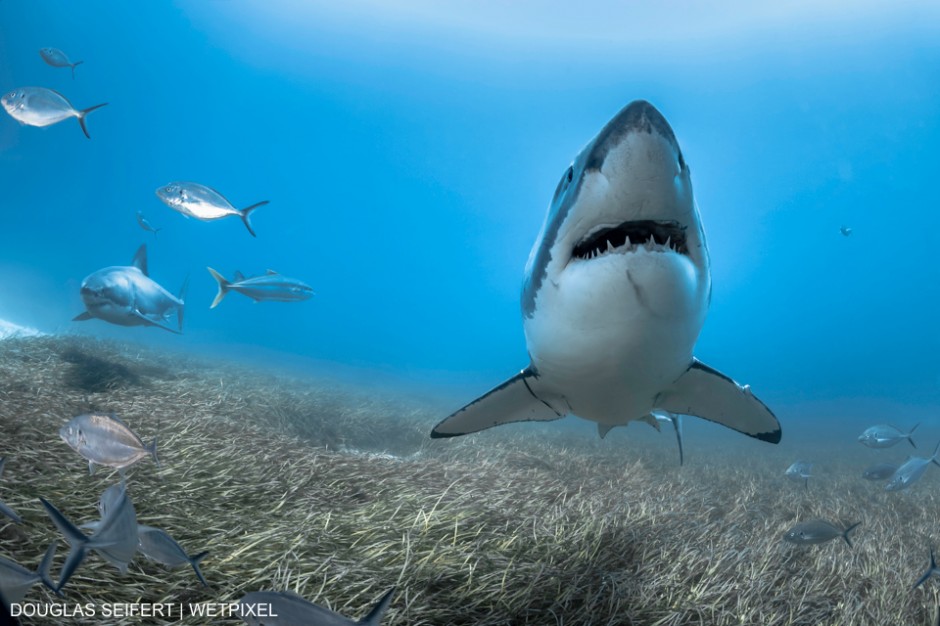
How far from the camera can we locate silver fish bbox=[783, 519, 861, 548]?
3607 millimetres

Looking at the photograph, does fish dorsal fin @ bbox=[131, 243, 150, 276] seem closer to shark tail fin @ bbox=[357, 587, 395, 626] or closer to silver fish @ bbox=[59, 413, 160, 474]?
silver fish @ bbox=[59, 413, 160, 474]

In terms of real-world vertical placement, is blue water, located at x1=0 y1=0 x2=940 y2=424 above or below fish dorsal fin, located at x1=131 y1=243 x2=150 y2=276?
above

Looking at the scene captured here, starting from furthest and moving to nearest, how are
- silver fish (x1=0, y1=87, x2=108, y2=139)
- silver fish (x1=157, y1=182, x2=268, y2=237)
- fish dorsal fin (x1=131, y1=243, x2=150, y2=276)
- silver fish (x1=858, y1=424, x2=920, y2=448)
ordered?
fish dorsal fin (x1=131, y1=243, x2=150, y2=276) < silver fish (x1=858, y1=424, x2=920, y2=448) < silver fish (x1=157, y1=182, x2=268, y2=237) < silver fish (x1=0, y1=87, x2=108, y2=139)

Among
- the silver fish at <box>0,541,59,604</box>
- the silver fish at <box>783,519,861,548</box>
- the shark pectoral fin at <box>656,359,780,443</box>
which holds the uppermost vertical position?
the shark pectoral fin at <box>656,359,780,443</box>

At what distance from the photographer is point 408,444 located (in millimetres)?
9398

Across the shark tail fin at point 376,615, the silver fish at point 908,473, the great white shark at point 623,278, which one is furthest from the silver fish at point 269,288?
the silver fish at point 908,473

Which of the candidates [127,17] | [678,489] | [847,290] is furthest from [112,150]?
[847,290]

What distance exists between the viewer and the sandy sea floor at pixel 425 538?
211 centimetres

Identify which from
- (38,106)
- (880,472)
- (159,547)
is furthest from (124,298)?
(880,472)

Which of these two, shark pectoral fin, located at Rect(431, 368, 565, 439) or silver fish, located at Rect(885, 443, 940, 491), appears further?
silver fish, located at Rect(885, 443, 940, 491)

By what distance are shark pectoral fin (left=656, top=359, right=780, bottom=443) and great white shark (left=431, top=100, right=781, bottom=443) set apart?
19mm

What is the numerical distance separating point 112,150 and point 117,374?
118996 millimetres

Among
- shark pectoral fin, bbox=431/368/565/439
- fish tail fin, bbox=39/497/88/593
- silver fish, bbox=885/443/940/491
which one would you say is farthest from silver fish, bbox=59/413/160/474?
silver fish, bbox=885/443/940/491

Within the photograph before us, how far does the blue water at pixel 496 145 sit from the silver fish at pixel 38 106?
27.8m
